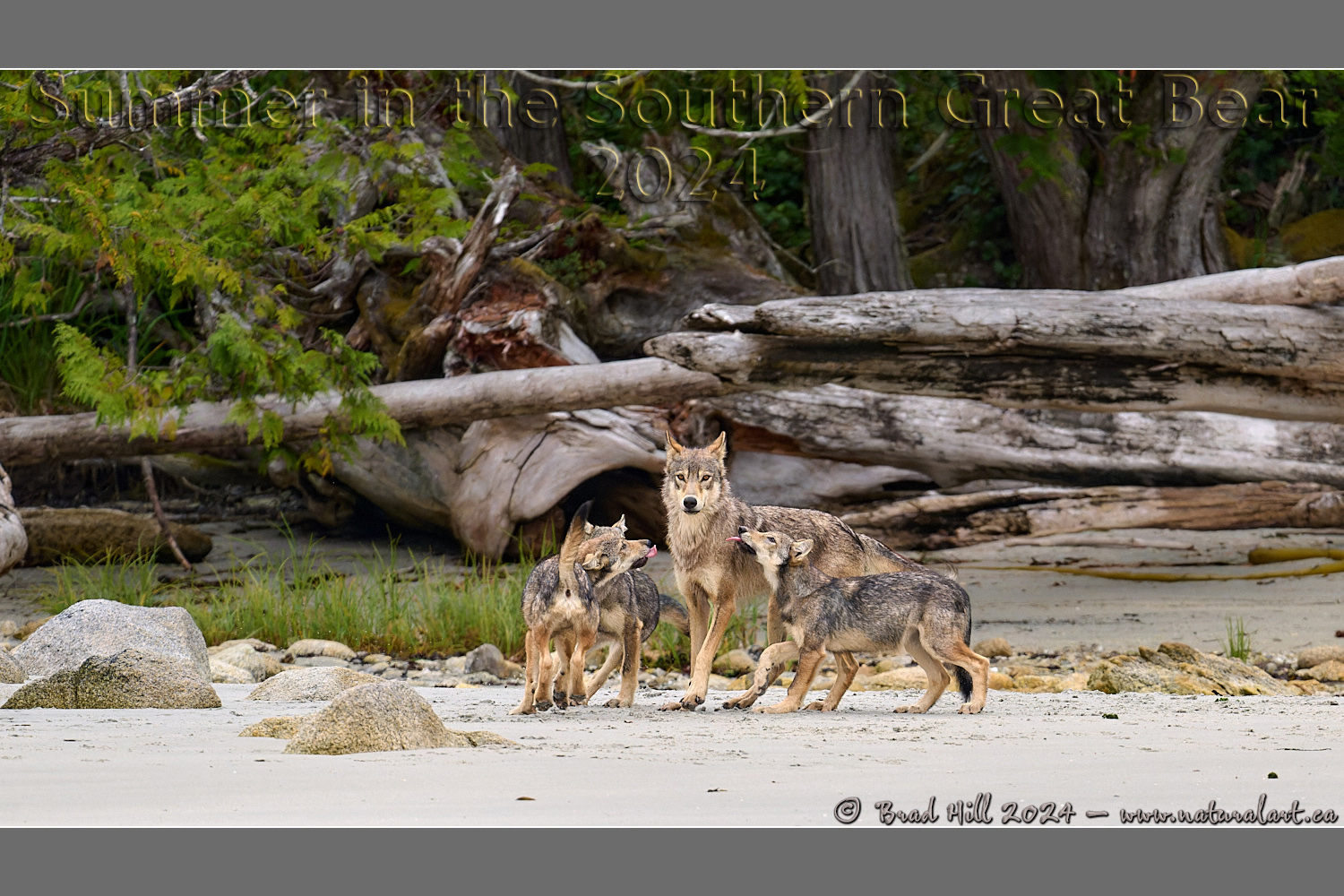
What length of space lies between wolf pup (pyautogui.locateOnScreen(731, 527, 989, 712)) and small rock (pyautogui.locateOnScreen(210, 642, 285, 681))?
3.14m

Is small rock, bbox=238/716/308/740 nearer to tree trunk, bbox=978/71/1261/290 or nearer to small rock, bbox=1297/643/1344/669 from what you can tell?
small rock, bbox=1297/643/1344/669

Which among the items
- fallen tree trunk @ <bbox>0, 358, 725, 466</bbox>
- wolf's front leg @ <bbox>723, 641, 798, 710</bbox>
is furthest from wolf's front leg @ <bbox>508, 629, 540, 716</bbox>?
fallen tree trunk @ <bbox>0, 358, 725, 466</bbox>

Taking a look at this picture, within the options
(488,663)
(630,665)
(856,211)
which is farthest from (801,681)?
(856,211)

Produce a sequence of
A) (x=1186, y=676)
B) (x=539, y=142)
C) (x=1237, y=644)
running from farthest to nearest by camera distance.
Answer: (x=539, y=142)
(x=1237, y=644)
(x=1186, y=676)

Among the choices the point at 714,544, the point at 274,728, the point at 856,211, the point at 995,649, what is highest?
the point at 856,211

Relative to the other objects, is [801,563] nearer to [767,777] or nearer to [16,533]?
[767,777]

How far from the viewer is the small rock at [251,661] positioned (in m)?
7.29

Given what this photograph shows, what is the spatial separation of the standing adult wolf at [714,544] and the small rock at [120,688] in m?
2.04

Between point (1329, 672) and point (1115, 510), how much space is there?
3.68m

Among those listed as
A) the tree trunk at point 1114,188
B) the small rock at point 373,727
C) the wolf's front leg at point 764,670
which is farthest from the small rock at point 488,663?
the tree trunk at point 1114,188

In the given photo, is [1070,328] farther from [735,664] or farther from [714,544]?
[714,544]

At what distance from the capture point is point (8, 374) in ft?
42.8

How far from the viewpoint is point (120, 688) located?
5281mm

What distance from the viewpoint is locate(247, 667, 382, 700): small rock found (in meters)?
Answer: 5.82
